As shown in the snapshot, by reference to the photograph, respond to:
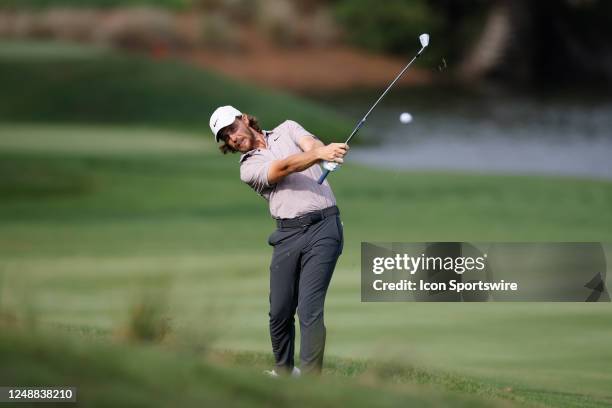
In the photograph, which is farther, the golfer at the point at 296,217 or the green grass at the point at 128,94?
the green grass at the point at 128,94

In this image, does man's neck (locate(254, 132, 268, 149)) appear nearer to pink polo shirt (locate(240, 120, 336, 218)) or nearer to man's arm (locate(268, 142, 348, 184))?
pink polo shirt (locate(240, 120, 336, 218))

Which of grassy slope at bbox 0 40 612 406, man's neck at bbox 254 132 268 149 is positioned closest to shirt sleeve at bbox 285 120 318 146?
man's neck at bbox 254 132 268 149

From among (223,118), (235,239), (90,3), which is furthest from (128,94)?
(223,118)

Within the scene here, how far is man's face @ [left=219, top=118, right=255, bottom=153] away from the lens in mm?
7648

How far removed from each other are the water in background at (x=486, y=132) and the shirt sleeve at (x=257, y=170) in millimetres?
20204

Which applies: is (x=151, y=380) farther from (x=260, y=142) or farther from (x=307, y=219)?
(x=260, y=142)

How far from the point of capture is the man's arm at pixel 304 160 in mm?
7246

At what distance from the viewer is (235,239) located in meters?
16.9

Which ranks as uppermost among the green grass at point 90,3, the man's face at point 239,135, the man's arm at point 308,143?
the green grass at point 90,3

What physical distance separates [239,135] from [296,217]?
0.51m

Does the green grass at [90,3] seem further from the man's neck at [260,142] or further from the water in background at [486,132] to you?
the man's neck at [260,142]

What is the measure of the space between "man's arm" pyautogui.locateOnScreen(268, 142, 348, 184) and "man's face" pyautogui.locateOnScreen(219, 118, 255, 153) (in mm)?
282

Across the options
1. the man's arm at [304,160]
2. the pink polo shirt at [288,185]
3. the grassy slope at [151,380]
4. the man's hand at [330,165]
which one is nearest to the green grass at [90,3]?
the pink polo shirt at [288,185]

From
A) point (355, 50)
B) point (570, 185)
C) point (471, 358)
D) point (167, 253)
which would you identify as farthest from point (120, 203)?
point (355, 50)
